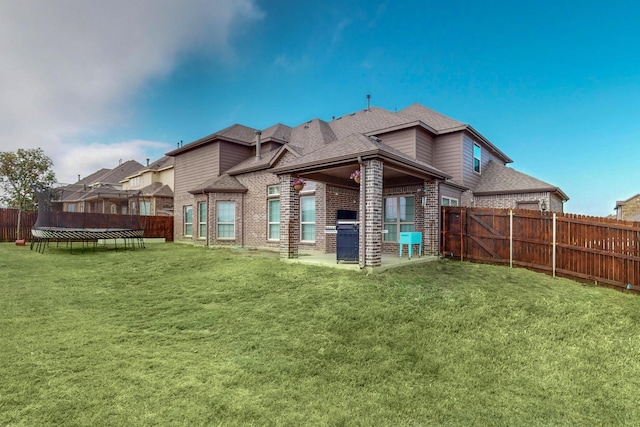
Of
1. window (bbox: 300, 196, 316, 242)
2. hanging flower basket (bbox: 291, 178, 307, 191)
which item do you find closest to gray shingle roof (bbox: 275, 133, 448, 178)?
hanging flower basket (bbox: 291, 178, 307, 191)

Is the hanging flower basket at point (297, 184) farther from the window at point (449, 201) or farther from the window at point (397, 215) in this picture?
the window at point (449, 201)

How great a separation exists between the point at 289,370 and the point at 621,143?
2101 centimetres

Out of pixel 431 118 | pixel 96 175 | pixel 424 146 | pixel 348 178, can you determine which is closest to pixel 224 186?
pixel 348 178

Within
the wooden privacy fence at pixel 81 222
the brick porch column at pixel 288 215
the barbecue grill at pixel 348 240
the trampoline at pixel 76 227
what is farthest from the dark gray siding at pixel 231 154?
the barbecue grill at pixel 348 240

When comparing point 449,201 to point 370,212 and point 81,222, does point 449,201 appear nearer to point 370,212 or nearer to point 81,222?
point 370,212

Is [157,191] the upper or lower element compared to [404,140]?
lower

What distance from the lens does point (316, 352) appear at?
4.10 metres

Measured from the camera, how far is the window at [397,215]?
39.1 ft

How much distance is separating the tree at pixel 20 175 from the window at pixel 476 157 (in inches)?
1016

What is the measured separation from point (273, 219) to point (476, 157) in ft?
37.1

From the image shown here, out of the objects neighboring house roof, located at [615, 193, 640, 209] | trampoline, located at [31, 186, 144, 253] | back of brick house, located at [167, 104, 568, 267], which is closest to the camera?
back of brick house, located at [167, 104, 568, 267]

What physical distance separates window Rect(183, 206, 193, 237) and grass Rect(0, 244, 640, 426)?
458 inches

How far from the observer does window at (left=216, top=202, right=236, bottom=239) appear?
52.5 feet

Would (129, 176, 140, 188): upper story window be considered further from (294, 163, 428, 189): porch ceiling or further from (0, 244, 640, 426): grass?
(294, 163, 428, 189): porch ceiling
